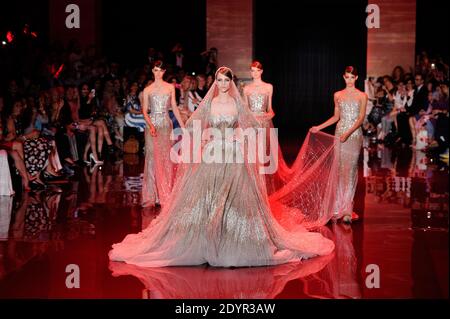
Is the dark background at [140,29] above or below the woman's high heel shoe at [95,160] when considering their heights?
above

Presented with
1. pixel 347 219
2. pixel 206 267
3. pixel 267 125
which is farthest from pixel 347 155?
pixel 206 267

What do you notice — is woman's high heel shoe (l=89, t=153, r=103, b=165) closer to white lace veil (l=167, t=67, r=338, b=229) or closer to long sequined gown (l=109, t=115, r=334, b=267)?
white lace veil (l=167, t=67, r=338, b=229)

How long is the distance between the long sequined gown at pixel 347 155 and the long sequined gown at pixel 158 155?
201cm

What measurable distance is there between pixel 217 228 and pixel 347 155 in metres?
2.45

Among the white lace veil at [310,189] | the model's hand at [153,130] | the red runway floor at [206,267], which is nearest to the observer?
the red runway floor at [206,267]

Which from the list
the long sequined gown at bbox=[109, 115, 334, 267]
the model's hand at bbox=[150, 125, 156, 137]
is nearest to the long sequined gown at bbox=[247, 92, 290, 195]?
the model's hand at bbox=[150, 125, 156, 137]

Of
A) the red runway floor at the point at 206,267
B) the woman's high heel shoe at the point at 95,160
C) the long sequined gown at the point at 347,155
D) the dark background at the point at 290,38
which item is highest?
the dark background at the point at 290,38

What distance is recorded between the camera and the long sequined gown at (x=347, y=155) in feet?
27.9

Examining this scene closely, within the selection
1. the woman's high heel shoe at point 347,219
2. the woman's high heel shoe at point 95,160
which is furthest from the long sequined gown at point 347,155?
the woman's high heel shoe at point 95,160

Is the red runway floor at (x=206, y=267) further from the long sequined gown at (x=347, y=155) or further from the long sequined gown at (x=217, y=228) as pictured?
the long sequined gown at (x=347, y=155)

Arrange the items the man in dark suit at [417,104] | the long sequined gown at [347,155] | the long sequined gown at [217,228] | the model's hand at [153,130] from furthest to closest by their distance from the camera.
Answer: the man in dark suit at [417,104] → the model's hand at [153,130] → the long sequined gown at [347,155] → the long sequined gown at [217,228]

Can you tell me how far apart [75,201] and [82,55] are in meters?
7.40

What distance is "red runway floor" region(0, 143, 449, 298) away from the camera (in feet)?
19.1
